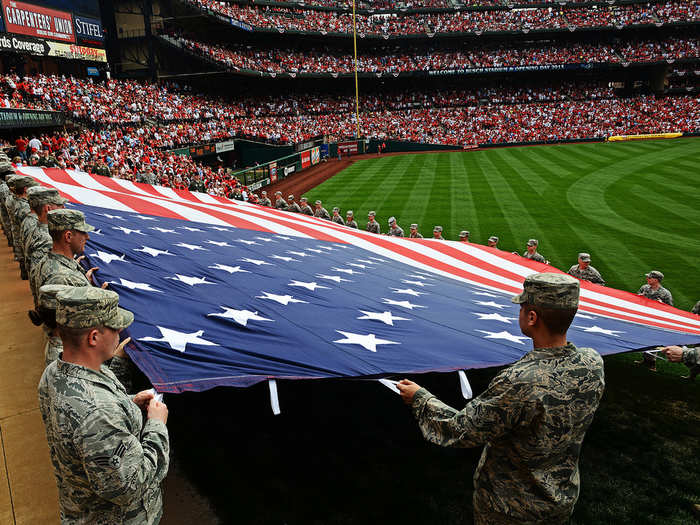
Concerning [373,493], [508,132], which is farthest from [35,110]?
[508,132]

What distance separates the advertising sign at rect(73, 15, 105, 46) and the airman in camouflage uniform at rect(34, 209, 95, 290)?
37632mm

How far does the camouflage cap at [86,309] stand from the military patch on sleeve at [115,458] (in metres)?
0.54

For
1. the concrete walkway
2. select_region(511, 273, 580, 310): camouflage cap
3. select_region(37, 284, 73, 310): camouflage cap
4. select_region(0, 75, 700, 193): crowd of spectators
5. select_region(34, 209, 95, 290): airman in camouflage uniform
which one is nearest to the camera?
select_region(511, 273, 580, 310): camouflage cap

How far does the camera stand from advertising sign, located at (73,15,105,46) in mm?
A: 33844

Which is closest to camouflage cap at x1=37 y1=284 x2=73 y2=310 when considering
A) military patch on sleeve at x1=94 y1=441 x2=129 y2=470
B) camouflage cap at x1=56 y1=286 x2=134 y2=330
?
camouflage cap at x1=56 y1=286 x2=134 y2=330

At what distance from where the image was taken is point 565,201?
66.4 feet

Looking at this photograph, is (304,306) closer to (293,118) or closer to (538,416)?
(538,416)

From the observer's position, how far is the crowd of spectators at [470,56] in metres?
50.3

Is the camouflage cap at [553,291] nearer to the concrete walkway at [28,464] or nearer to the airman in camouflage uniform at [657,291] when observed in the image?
the concrete walkway at [28,464]

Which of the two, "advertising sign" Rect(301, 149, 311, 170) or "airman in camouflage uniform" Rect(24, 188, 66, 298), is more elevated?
"airman in camouflage uniform" Rect(24, 188, 66, 298)

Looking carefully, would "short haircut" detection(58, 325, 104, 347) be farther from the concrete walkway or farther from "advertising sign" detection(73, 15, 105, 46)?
"advertising sign" detection(73, 15, 105, 46)

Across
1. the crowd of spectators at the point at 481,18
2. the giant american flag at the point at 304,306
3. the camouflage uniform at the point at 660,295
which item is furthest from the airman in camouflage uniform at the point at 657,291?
the crowd of spectators at the point at 481,18

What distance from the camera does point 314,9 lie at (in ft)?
177

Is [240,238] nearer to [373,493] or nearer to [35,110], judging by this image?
[373,493]
